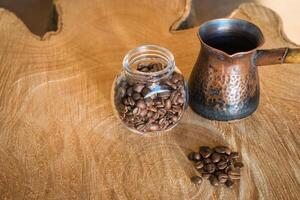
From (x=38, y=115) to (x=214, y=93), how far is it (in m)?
0.39

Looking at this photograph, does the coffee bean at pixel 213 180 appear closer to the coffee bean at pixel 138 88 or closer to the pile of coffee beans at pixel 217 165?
the pile of coffee beans at pixel 217 165

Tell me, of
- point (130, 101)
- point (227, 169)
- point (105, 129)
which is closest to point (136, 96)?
point (130, 101)

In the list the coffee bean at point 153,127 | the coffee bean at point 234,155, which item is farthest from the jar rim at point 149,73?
the coffee bean at point 234,155

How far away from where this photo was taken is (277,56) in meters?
0.81

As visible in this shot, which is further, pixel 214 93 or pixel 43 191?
pixel 214 93

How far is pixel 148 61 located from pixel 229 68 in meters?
0.18

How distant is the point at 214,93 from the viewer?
0.84m

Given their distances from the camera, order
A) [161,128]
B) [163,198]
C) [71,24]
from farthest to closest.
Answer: [71,24] → [161,128] → [163,198]

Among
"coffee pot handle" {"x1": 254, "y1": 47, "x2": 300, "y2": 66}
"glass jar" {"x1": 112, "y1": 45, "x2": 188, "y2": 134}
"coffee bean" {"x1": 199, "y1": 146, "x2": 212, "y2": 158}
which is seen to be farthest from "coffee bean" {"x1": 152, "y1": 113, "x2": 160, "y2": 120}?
"coffee pot handle" {"x1": 254, "y1": 47, "x2": 300, "y2": 66}

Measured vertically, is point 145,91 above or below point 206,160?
above

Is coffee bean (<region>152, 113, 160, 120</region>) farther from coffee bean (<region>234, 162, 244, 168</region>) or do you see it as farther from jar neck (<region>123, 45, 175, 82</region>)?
coffee bean (<region>234, 162, 244, 168</region>)

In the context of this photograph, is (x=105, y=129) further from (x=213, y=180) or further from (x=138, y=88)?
(x=213, y=180)

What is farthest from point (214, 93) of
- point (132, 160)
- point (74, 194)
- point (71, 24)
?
point (71, 24)

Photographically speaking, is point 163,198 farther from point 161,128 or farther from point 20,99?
point 20,99
